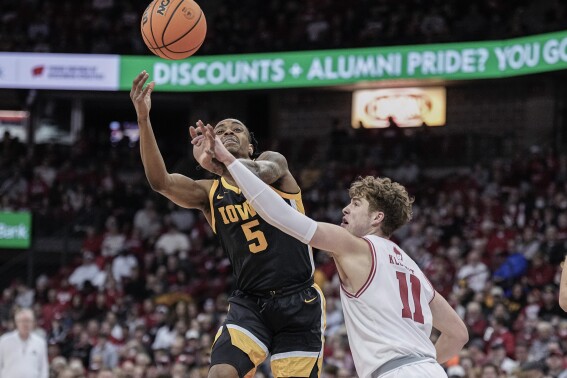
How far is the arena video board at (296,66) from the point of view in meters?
18.5

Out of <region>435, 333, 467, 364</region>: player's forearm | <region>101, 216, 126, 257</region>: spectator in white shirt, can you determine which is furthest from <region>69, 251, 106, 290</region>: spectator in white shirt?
<region>435, 333, 467, 364</region>: player's forearm

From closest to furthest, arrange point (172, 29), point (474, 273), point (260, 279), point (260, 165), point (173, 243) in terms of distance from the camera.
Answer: point (260, 165) < point (260, 279) < point (172, 29) < point (474, 273) < point (173, 243)

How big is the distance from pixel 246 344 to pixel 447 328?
136 centimetres

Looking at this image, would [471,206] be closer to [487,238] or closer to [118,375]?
[487,238]

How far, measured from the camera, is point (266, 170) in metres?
5.77

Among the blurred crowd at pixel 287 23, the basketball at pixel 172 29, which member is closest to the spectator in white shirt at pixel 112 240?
the blurred crowd at pixel 287 23

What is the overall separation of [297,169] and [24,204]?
5968mm

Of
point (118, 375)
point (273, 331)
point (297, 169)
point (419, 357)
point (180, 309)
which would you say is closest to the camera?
point (419, 357)

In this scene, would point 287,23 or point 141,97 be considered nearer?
point 141,97

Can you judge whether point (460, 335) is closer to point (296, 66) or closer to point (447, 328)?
point (447, 328)

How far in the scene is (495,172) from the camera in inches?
746

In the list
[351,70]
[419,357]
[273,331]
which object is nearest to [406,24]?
[351,70]

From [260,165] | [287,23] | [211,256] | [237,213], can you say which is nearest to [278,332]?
[237,213]

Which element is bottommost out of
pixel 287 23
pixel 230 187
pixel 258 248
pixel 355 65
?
pixel 258 248
